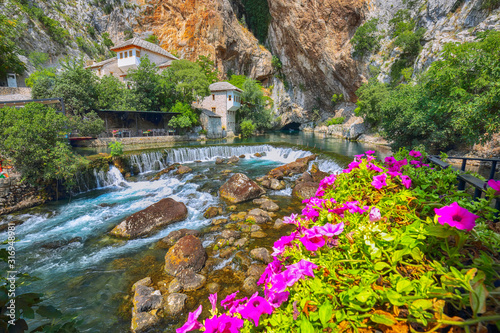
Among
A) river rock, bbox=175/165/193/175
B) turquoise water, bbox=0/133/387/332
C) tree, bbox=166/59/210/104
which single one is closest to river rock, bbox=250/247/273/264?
turquoise water, bbox=0/133/387/332

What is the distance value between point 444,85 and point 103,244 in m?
16.9

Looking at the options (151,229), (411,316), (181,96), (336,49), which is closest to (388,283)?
(411,316)

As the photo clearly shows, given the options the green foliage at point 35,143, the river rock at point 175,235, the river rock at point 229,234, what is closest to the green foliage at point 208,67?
the green foliage at point 35,143

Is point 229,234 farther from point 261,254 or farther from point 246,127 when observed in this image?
point 246,127

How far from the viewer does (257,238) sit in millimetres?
6895

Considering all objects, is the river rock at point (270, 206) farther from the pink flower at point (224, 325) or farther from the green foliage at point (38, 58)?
the green foliage at point (38, 58)

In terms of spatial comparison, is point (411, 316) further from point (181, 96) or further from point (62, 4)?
point (62, 4)

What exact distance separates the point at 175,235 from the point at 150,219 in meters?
1.45

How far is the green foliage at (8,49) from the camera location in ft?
84.0

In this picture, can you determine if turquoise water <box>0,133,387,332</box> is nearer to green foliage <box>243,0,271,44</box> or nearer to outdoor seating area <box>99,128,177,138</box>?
outdoor seating area <box>99,128,177,138</box>

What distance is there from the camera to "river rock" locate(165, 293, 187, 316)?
4438mm

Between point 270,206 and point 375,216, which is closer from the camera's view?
point 375,216

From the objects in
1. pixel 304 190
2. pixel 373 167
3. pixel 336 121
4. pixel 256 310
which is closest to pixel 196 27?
pixel 336 121

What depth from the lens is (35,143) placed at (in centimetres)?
913
